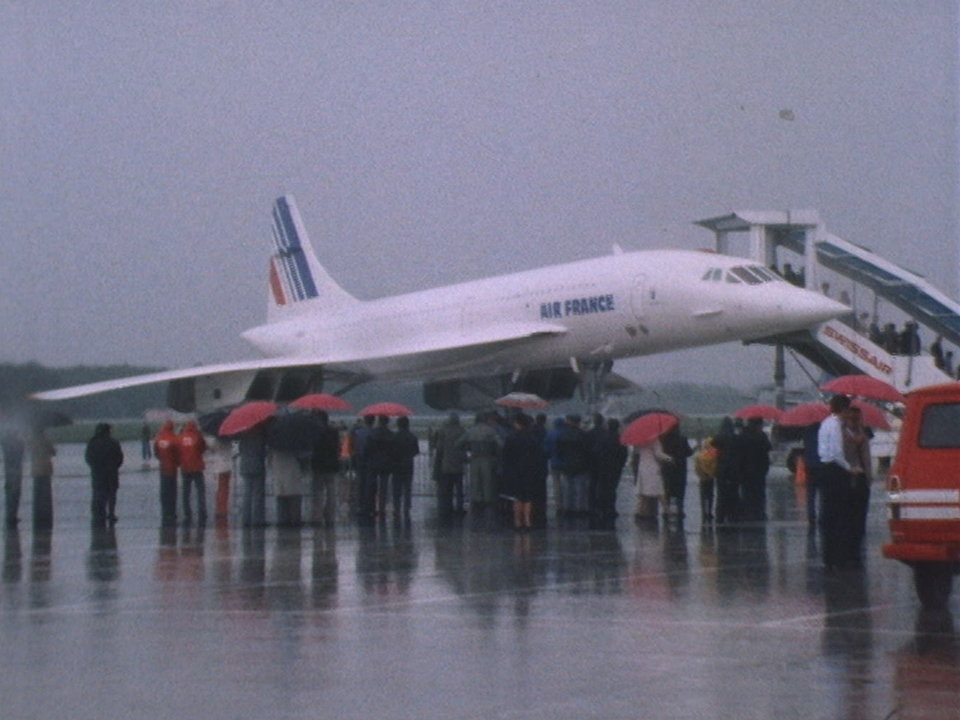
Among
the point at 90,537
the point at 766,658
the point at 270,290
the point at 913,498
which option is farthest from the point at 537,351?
the point at 766,658

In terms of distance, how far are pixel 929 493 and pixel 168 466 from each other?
13.4 meters

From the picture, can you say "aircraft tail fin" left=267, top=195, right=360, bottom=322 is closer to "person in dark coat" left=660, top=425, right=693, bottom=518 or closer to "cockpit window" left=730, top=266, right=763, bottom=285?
"cockpit window" left=730, top=266, right=763, bottom=285

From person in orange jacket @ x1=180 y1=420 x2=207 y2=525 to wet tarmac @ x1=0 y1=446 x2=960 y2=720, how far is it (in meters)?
4.08

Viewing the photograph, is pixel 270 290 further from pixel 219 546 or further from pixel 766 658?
pixel 766 658

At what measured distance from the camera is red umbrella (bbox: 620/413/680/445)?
21922 millimetres

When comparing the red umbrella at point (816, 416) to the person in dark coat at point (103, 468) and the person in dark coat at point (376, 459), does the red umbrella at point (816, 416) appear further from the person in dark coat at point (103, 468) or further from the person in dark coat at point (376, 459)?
the person in dark coat at point (103, 468)

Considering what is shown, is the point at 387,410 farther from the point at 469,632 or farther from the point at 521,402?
the point at 469,632

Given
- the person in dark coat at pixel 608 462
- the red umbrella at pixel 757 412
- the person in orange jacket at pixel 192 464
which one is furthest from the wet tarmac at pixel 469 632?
the red umbrella at pixel 757 412

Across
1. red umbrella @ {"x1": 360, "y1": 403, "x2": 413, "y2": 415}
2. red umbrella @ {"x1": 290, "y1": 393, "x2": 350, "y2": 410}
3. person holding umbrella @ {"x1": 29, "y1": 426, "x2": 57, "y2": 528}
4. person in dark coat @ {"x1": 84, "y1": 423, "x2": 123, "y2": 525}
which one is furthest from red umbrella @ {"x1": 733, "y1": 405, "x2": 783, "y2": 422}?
person holding umbrella @ {"x1": 29, "y1": 426, "x2": 57, "y2": 528}

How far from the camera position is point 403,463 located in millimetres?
23297

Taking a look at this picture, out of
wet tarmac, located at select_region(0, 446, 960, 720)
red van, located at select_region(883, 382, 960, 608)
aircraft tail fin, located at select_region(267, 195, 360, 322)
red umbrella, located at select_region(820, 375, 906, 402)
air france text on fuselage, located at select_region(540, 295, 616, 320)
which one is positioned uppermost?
aircraft tail fin, located at select_region(267, 195, 360, 322)

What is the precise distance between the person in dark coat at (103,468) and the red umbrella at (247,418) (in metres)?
1.54

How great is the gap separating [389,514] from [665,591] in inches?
469

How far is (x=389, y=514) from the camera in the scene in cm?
2500
